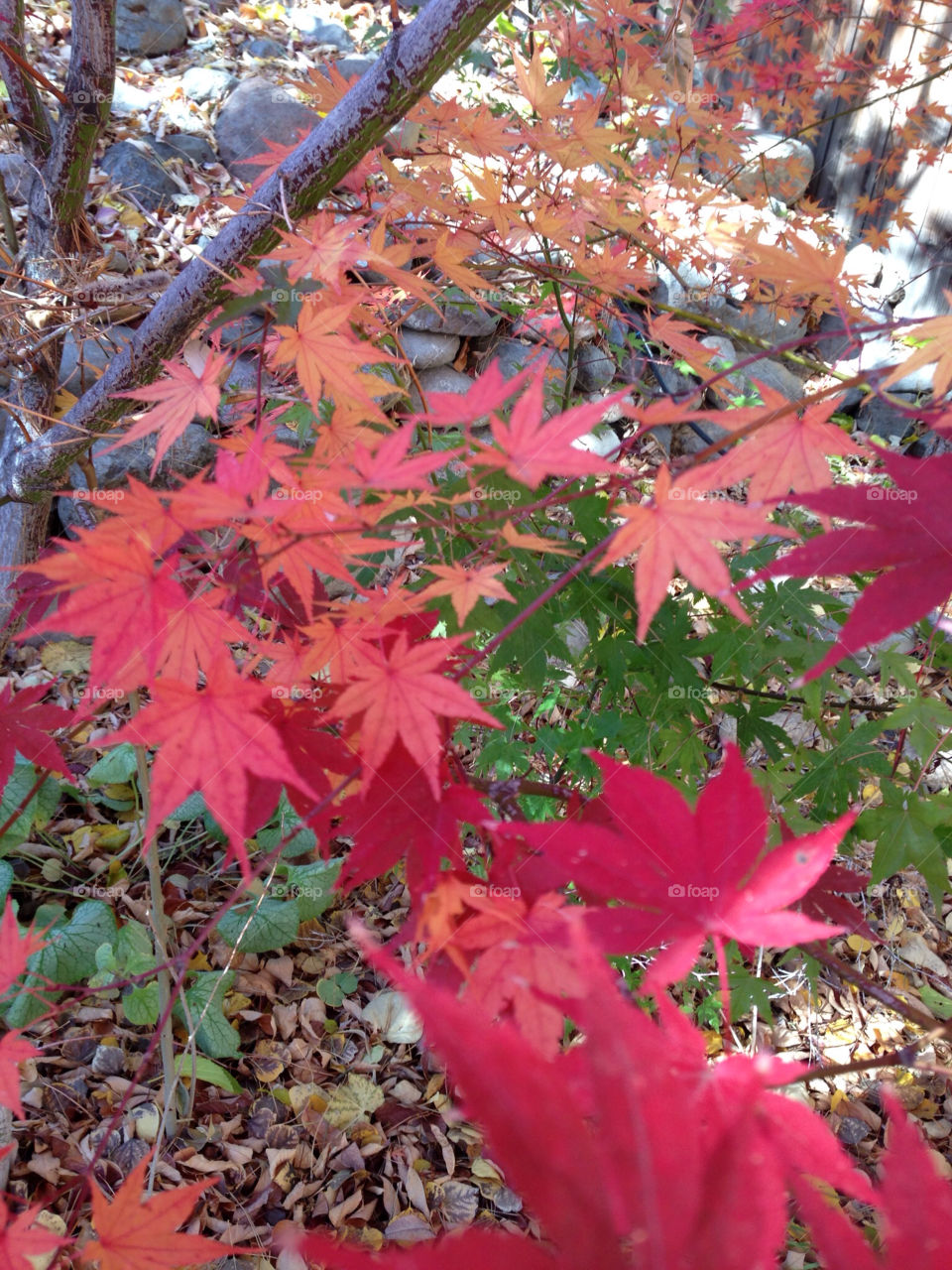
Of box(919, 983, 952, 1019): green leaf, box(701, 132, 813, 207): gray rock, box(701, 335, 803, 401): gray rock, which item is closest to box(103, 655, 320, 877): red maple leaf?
box(919, 983, 952, 1019): green leaf

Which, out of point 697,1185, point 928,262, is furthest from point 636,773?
point 928,262

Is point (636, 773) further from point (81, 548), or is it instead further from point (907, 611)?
point (81, 548)

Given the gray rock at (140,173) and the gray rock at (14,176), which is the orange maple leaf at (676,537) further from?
the gray rock at (14,176)

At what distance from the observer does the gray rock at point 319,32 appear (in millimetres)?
3973

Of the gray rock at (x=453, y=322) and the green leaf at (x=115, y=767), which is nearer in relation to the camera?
the green leaf at (x=115, y=767)

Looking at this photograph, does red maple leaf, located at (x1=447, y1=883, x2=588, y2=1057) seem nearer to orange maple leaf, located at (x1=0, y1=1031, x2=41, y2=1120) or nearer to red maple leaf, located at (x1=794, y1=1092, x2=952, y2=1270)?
red maple leaf, located at (x1=794, y1=1092, x2=952, y2=1270)

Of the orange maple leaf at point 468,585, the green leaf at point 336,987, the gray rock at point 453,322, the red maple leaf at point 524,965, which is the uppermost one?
the orange maple leaf at point 468,585

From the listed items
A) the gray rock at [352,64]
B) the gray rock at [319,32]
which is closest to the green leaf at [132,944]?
the gray rock at [352,64]

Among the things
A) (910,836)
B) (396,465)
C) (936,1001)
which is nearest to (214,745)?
(396,465)

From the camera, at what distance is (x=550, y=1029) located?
522mm

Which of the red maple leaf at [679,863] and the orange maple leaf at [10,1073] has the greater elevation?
the red maple leaf at [679,863]

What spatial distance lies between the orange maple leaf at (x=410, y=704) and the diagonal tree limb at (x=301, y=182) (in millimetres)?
651

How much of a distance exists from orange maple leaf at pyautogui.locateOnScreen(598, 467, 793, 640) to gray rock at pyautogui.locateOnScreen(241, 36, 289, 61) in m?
4.22

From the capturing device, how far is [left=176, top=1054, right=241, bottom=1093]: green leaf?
4.64 ft
